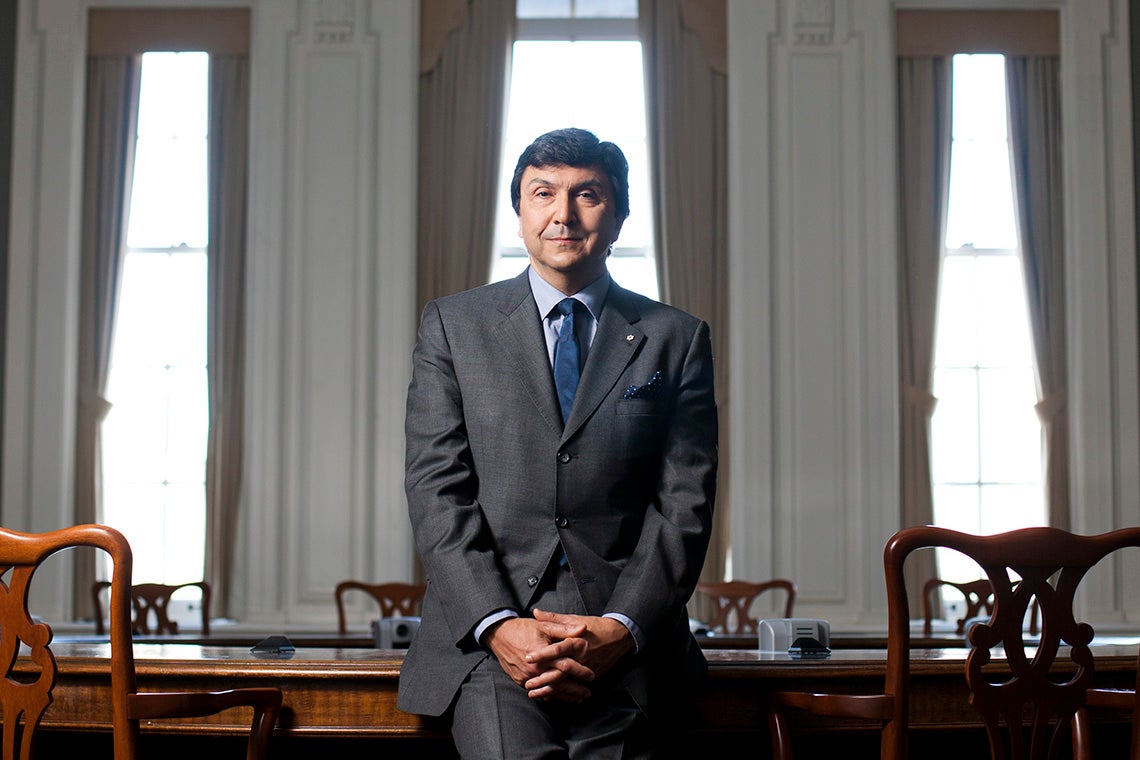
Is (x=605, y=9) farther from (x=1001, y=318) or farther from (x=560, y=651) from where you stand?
(x=560, y=651)

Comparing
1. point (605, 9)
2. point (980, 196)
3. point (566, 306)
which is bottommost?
point (566, 306)

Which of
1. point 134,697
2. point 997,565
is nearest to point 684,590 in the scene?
point 997,565

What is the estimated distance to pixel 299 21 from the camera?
24.0 feet

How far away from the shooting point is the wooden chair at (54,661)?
2139 mm

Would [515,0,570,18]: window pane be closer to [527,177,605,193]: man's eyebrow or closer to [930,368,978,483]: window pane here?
[930,368,978,483]: window pane

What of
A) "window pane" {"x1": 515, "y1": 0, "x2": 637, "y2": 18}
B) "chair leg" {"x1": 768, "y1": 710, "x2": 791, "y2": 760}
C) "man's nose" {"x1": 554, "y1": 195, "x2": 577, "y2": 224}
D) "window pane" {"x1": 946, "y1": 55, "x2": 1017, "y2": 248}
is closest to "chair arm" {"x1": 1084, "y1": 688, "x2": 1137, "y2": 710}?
"chair leg" {"x1": 768, "y1": 710, "x2": 791, "y2": 760}

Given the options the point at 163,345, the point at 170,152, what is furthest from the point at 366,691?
the point at 170,152

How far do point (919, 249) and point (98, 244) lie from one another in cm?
493

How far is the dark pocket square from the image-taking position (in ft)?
7.83

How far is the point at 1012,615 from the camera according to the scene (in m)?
2.17

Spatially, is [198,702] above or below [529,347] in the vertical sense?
below

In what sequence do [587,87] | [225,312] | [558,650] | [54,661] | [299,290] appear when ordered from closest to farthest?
1. [558,650]
2. [54,661]
3. [299,290]
4. [225,312]
5. [587,87]

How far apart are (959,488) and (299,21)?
485 centimetres

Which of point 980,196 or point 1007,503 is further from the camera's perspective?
point 980,196
